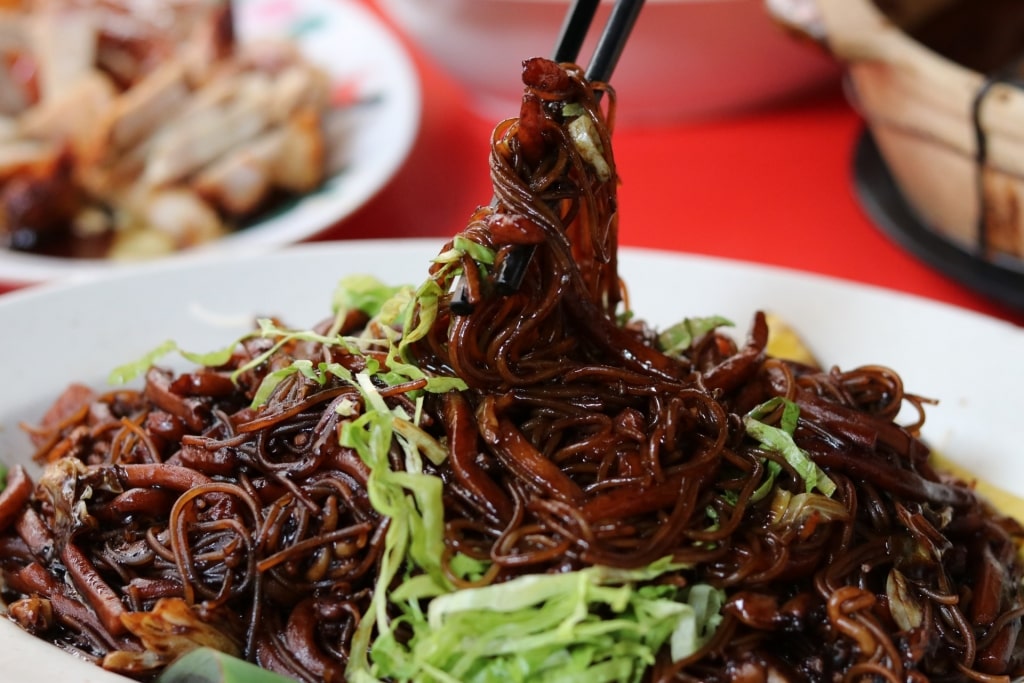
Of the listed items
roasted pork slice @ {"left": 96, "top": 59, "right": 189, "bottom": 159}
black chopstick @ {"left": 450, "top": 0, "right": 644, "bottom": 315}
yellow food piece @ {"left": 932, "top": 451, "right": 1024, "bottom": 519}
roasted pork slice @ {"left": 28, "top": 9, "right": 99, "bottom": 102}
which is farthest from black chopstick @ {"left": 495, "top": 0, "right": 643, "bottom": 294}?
roasted pork slice @ {"left": 28, "top": 9, "right": 99, "bottom": 102}

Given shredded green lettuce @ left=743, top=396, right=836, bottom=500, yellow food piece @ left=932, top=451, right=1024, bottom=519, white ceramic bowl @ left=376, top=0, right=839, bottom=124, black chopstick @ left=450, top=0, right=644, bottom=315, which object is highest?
black chopstick @ left=450, top=0, right=644, bottom=315

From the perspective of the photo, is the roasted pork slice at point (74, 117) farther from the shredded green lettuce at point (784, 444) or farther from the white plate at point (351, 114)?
the shredded green lettuce at point (784, 444)

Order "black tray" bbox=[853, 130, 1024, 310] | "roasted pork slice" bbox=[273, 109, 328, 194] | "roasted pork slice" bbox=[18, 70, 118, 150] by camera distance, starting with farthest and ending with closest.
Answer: "roasted pork slice" bbox=[18, 70, 118, 150]
"roasted pork slice" bbox=[273, 109, 328, 194]
"black tray" bbox=[853, 130, 1024, 310]

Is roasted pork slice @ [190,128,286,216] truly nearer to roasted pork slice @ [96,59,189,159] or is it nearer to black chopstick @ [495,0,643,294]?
roasted pork slice @ [96,59,189,159]

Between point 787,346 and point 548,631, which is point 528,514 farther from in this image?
point 787,346

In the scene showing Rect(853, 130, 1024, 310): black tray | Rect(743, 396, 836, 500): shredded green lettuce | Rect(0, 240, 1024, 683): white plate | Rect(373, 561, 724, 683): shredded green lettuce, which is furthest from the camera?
Rect(853, 130, 1024, 310): black tray

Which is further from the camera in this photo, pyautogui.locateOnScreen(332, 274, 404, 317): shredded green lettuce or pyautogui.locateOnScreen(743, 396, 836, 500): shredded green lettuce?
pyautogui.locateOnScreen(332, 274, 404, 317): shredded green lettuce
